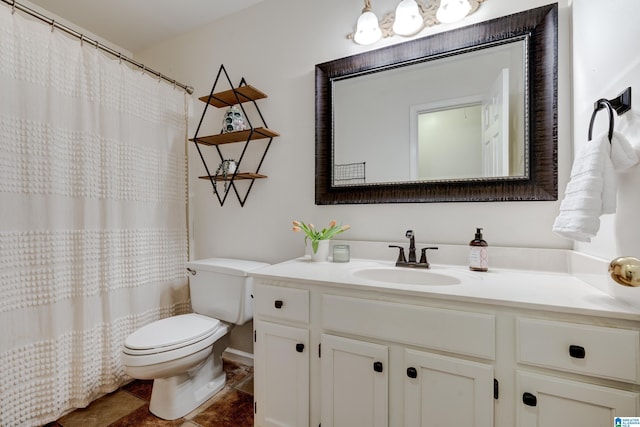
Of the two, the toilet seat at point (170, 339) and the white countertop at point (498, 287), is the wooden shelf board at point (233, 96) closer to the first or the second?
the white countertop at point (498, 287)

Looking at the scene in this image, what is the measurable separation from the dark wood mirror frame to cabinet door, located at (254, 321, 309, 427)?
0.78 metres

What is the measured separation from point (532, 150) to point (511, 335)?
83 cm

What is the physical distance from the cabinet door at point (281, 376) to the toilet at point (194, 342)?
0.41 metres

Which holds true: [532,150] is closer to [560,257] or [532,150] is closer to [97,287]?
[560,257]

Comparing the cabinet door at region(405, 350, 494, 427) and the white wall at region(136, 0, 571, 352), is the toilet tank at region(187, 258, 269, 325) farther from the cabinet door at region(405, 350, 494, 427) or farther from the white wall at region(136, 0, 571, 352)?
the cabinet door at region(405, 350, 494, 427)

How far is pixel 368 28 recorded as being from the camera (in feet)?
4.88

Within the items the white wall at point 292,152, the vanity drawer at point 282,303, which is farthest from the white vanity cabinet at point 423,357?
the white wall at point 292,152

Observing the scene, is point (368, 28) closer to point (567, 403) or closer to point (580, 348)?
point (580, 348)

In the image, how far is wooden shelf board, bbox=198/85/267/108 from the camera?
5.86ft

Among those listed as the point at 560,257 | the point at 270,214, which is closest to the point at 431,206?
the point at 560,257

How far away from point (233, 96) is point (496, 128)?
1573 millimetres

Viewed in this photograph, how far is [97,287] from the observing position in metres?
1.58

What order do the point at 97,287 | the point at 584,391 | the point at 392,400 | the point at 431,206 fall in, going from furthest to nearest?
the point at 97,287 < the point at 431,206 < the point at 392,400 < the point at 584,391

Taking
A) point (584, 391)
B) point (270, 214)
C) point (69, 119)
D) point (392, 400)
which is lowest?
point (392, 400)
